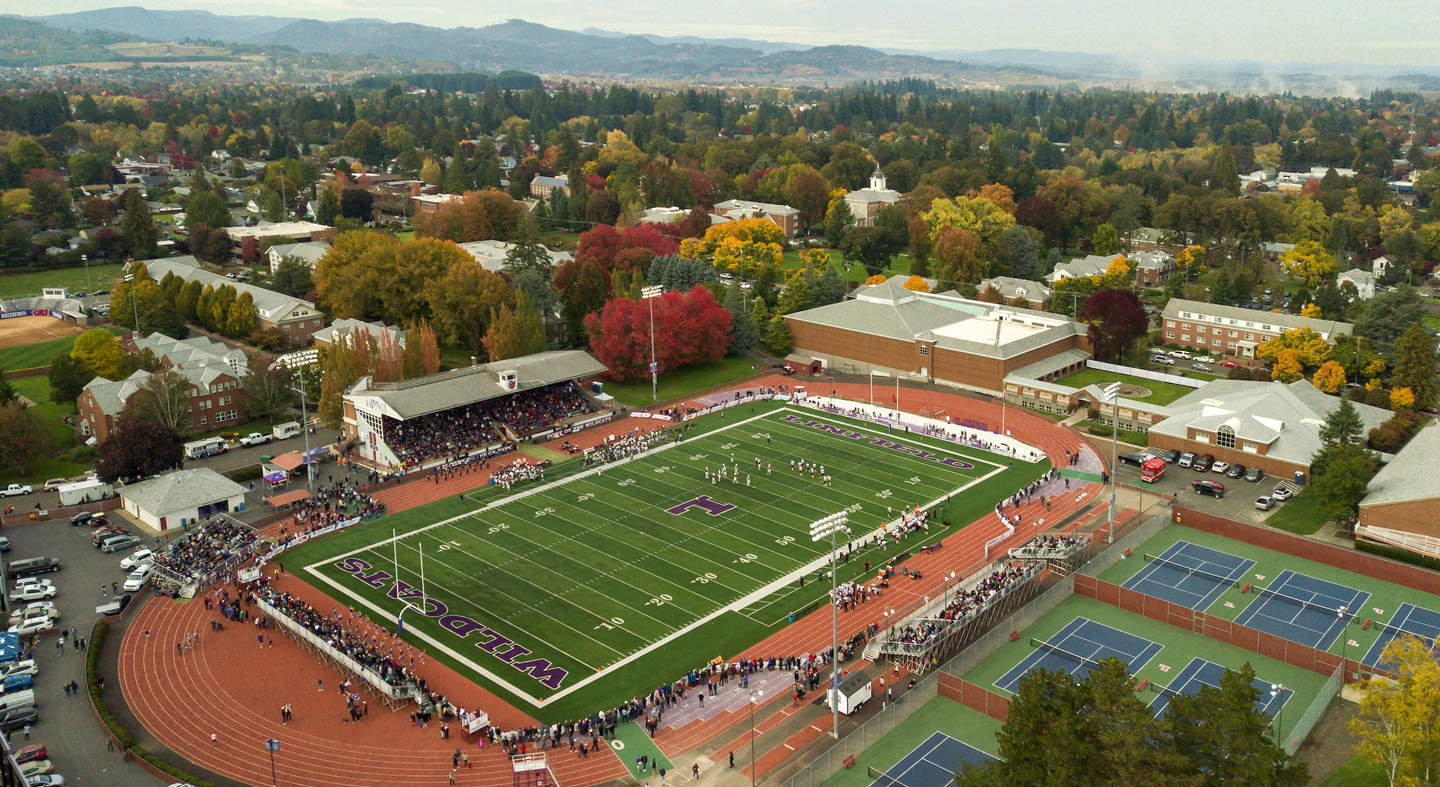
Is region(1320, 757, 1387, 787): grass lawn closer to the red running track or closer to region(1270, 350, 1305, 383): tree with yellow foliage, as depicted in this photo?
the red running track

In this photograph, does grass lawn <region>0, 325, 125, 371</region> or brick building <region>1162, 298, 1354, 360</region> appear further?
grass lawn <region>0, 325, 125, 371</region>

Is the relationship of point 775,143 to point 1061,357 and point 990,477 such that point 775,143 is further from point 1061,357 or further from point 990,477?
point 990,477

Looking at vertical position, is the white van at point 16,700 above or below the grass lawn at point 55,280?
below

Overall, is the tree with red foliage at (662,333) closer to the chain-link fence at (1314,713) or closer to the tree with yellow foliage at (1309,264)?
the chain-link fence at (1314,713)

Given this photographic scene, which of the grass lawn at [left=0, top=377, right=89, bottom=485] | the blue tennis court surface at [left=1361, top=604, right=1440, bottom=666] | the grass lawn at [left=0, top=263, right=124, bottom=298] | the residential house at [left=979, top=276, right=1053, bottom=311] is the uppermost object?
the residential house at [left=979, top=276, right=1053, bottom=311]

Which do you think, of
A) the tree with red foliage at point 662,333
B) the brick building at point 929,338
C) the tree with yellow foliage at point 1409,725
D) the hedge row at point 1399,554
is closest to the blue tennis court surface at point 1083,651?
the tree with yellow foliage at point 1409,725

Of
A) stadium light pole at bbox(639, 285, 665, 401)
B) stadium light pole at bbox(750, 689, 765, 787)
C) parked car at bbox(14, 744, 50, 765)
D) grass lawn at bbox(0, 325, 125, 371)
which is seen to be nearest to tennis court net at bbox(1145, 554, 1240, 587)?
stadium light pole at bbox(750, 689, 765, 787)

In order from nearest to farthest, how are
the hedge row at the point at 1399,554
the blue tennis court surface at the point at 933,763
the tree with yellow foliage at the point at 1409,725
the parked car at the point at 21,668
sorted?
1. the tree with yellow foliage at the point at 1409,725
2. the blue tennis court surface at the point at 933,763
3. the parked car at the point at 21,668
4. the hedge row at the point at 1399,554

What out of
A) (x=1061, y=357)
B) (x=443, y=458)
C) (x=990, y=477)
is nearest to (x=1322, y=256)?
(x=1061, y=357)
